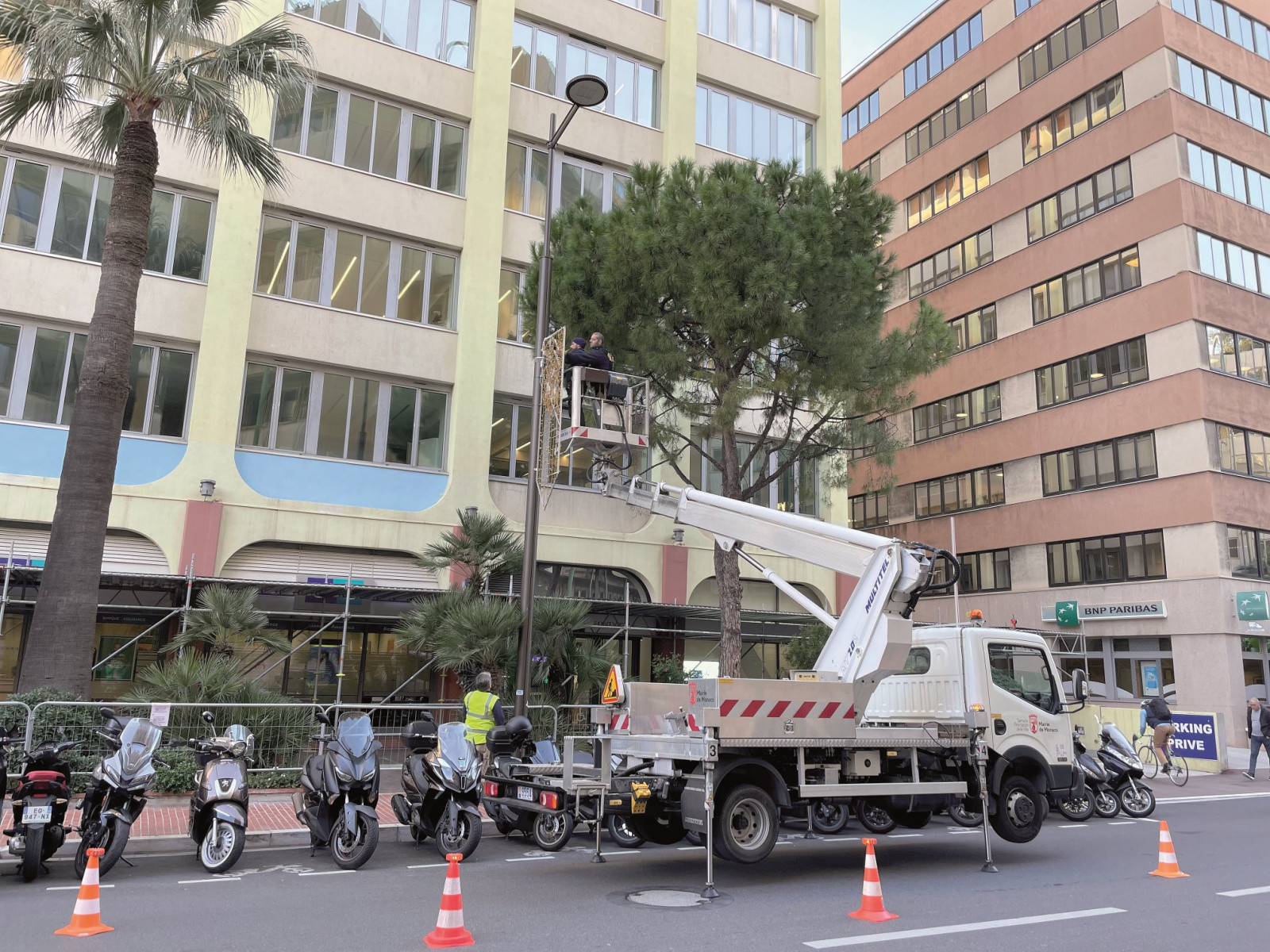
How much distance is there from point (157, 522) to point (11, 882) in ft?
35.9

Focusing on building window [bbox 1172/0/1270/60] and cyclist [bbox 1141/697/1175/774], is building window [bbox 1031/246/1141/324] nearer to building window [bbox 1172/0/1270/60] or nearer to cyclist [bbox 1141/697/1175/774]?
building window [bbox 1172/0/1270/60]

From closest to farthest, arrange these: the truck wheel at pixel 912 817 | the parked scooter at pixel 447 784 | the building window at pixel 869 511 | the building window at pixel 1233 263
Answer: the parked scooter at pixel 447 784 < the truck wheel at pixel 912 817 < the building window at pixel 1233 263 < the building window at pixel 869 511

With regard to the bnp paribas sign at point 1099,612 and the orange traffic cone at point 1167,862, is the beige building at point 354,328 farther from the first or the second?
the bnp paribas sign at point 1099,612

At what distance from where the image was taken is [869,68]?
47.5 metres

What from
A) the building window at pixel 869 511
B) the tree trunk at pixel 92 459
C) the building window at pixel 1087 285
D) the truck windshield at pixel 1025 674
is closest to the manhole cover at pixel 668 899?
the truck windshield at pixel 1025 674

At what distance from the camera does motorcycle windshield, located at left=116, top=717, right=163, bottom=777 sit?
27.6 ft

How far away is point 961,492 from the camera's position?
130ft

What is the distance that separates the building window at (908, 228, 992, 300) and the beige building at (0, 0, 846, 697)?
17.8m

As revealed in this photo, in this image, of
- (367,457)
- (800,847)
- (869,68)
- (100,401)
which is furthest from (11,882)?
(869,68)

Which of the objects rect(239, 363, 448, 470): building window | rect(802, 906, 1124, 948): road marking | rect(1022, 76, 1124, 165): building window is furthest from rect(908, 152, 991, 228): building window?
rect(802, 906, 1124, 948): road marking

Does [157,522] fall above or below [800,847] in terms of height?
above

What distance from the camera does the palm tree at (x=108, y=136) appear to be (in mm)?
12500

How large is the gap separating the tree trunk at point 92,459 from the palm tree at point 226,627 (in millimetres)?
2460

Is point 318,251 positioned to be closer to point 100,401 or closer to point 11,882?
point 100,401
